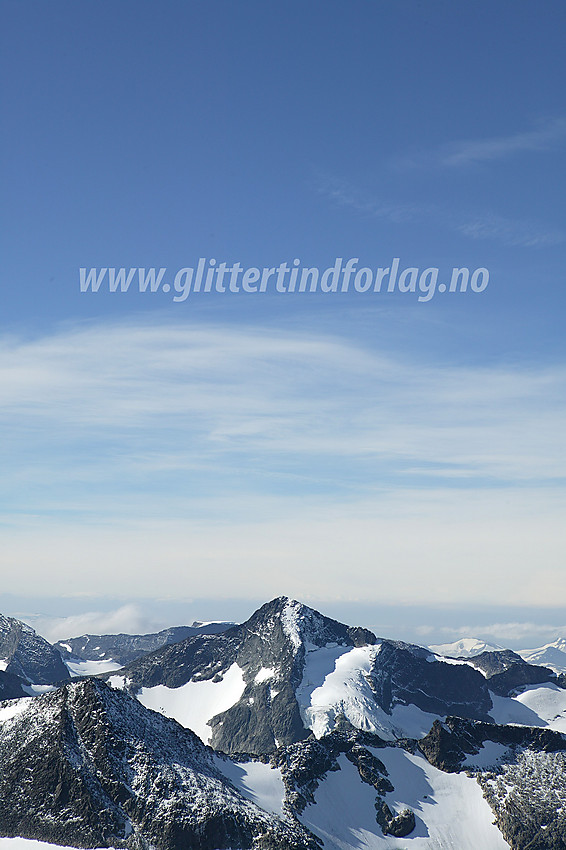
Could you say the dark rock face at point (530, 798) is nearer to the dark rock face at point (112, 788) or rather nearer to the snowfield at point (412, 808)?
the snowfield at point (412, 808)

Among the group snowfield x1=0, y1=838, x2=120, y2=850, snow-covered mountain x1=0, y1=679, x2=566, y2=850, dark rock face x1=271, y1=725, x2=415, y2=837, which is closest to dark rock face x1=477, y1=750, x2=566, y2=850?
snow-covered mountain x1=0, y1=679, x2=566, y2=850

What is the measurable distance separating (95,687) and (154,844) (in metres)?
31.7

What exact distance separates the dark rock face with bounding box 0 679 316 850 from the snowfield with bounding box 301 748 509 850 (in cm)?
1216

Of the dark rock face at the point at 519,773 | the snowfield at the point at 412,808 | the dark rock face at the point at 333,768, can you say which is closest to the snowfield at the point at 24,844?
the dark rock face at the point at 333,768

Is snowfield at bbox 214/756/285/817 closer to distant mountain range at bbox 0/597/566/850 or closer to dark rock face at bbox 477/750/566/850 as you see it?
distant mountain range at bbox 0/597/566/850

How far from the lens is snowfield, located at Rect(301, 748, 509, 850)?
128625mm

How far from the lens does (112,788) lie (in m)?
116

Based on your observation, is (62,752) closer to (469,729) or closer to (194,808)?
(194,808)

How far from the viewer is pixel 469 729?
531 feet

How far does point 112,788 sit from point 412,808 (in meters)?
59.0

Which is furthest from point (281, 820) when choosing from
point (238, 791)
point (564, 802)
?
point (564, 802)

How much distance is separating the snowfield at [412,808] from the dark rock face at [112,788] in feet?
39.9

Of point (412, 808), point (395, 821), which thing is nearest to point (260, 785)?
point (395, 821)

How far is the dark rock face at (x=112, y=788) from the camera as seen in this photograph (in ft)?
364
